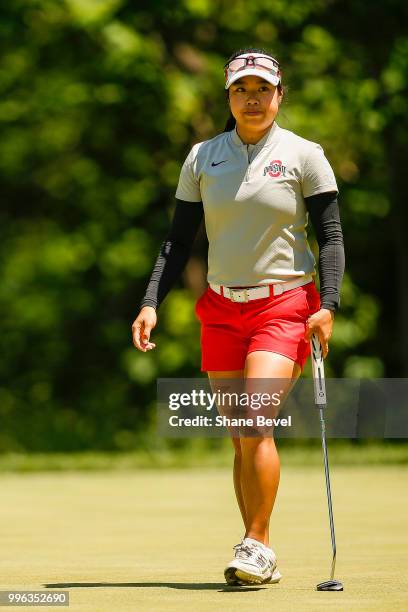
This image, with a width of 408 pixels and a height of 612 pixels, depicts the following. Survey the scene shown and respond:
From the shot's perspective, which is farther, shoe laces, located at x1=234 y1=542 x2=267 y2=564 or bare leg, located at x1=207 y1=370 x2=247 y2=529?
bare leg, located at x1=207 y1=370 x2=247 y2=529

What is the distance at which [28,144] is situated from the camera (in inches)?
870

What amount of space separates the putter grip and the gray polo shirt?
274 millimetres

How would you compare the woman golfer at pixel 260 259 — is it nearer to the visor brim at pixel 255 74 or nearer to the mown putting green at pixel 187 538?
the visor brim at pixel 255 74

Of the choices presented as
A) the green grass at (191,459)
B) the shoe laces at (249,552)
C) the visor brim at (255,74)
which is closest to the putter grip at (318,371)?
the shoe laces at (249,552)

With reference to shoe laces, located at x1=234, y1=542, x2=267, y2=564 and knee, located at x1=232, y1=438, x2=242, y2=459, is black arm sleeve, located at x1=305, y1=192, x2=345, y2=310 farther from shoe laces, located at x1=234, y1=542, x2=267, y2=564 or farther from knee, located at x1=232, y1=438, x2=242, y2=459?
shoe laces, located at x1=234, y1=542, x2=267, y2=564

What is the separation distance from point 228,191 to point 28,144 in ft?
55.1

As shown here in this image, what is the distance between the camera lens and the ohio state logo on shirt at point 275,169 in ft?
18.4

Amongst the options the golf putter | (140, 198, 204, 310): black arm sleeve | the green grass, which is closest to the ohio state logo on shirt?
(140, 198, 204, 310): black arm sleeve

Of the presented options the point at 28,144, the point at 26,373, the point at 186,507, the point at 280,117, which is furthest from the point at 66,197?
the point at 280,117

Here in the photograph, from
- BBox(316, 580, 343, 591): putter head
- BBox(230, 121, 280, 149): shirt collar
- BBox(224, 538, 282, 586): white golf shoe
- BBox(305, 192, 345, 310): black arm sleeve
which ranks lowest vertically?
BBox(316, 580, 343, 591): putter head

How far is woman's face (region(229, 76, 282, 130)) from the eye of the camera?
5.66 metres

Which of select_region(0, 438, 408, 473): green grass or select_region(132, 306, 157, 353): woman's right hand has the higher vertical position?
select_region(0, 438, 408, 473): green grass

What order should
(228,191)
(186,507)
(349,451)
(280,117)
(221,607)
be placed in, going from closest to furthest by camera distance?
(221,607) < (228,191) < (280,117) < (186,507) < (349,451)

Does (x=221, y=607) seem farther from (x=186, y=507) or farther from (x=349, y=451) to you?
(x=349, y=451)
